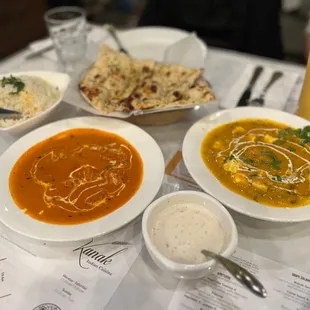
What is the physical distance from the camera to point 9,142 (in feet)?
5.49

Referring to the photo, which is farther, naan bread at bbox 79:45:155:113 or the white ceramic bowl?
naan bread at bbox 79:45:155:113

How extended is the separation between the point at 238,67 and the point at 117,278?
1.52 metres

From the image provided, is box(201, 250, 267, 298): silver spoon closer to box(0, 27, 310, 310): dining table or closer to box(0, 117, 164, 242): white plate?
box(0, 27, 310, 310): dining table

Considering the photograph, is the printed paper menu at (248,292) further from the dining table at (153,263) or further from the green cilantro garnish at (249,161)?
the green cilantro garnish at (249,161)

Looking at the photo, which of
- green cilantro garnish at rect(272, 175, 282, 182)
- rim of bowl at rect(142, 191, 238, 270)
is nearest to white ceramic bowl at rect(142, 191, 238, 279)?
rim of bowl at rect(142, 191, 238, 270)

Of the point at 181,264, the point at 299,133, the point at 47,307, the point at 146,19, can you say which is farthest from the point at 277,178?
the point at 146,19

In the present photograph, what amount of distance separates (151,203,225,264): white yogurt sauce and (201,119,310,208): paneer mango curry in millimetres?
184

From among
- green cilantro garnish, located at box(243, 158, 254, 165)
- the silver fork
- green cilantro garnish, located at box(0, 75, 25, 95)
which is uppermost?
green cilantro garnish, located at box(0, 75, 25, 95)

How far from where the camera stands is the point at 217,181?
4.26ft

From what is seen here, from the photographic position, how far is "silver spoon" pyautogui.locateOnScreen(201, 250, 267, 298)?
3.07ft

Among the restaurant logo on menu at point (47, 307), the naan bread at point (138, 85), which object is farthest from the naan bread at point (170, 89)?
the restaurant logo on menu at point (47, 307)

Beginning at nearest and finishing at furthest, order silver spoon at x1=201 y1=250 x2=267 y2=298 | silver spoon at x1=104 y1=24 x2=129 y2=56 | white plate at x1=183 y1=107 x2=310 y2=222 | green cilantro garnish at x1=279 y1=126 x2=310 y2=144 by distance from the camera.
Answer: silver spoon at x1=201 y1=250 x2=267 y2=298
white plate at x1=183 y1=107 x2=310 y2=222
green cilantro garnish at x1=279 y1=126 x2=310 y2=144
silver spoon at x1=104 y1=24 x2=129 y2=56

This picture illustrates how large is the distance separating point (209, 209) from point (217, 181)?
0.51 ft

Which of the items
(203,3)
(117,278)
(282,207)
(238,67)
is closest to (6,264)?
(117,278)
